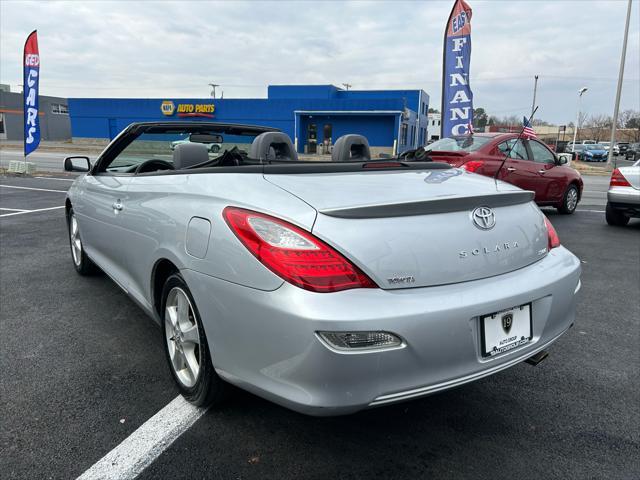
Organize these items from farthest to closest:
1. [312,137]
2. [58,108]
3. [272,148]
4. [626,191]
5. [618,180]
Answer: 1. [58,108]
2. [312,137]
3. [618,180]
4. [626,191]
5. [272,148]

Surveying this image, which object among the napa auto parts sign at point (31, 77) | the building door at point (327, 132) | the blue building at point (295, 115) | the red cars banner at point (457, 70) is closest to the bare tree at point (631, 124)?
the blue building at point (295, 115)

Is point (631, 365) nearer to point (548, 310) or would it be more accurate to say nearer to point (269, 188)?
point (548, 310)

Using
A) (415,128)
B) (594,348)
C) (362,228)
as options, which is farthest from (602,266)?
(415,128)

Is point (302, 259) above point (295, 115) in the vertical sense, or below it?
below

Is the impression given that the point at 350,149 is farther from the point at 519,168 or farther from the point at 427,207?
the point at 519,168

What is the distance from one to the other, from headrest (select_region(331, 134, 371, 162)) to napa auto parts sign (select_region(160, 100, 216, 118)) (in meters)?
37.4

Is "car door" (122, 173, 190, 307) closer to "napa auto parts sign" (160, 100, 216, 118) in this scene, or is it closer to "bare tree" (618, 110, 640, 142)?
"napa auto parts sign" (160, 100, 216, 118)

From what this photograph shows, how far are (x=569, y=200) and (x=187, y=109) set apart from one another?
114ft

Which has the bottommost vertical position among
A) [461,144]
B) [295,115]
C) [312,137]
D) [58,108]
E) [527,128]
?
[461,144]

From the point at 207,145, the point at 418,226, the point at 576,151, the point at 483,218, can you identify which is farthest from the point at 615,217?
the point at 576,151

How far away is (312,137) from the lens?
3738cm

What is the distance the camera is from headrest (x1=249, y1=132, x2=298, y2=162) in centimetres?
289

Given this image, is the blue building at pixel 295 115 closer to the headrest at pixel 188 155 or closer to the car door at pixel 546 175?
the car door at pixel 546 175

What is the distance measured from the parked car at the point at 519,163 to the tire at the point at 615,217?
1025mm
